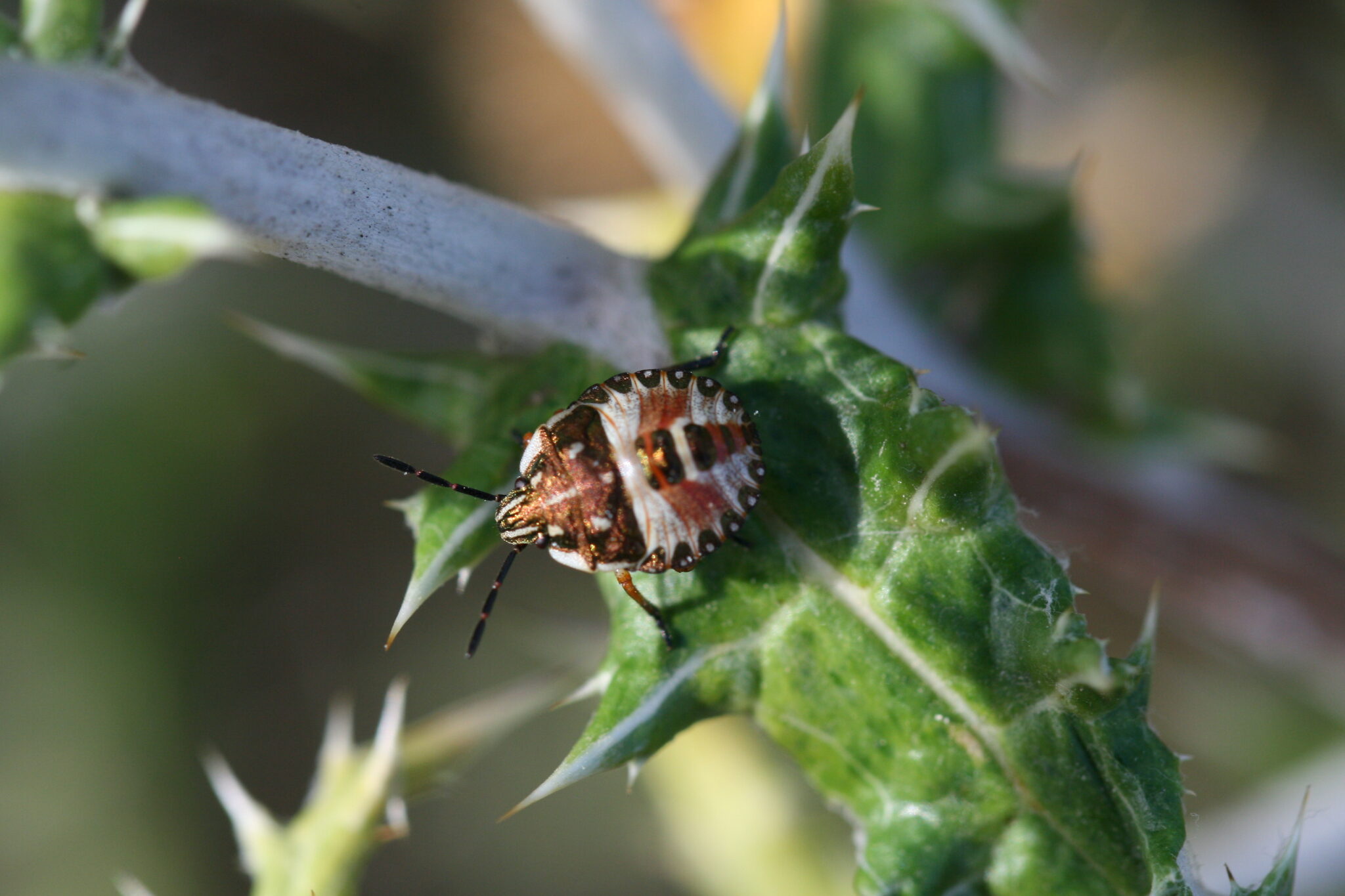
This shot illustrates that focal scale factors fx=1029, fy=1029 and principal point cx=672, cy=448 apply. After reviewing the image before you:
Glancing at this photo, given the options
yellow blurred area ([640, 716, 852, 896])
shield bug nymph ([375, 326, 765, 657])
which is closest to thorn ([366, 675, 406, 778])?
shield bug nymph ([375, 326, 765, 657])

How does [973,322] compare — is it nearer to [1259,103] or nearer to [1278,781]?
[1278,781]

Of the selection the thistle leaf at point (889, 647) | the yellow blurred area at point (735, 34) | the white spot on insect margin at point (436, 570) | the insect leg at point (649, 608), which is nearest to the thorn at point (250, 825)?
the white spot on insect margin at point (436, 570)

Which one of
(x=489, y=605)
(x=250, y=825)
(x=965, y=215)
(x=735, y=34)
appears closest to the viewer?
(x=489, y=605)

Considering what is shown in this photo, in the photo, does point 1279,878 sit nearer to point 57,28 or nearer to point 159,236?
point 159,236

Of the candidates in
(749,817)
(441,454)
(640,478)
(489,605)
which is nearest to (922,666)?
(640,478)

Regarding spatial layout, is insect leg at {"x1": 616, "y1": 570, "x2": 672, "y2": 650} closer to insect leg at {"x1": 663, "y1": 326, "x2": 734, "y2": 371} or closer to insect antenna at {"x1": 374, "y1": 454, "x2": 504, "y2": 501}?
insect antenna at {"x1": 374, "y1": 454, "x2": 504, "y2": 501}

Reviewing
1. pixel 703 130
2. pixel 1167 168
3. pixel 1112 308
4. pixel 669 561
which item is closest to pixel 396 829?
pixel 669 561

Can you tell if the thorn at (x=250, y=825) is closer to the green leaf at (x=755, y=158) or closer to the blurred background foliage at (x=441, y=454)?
the blurred background foliage at (x=441, y=454)
